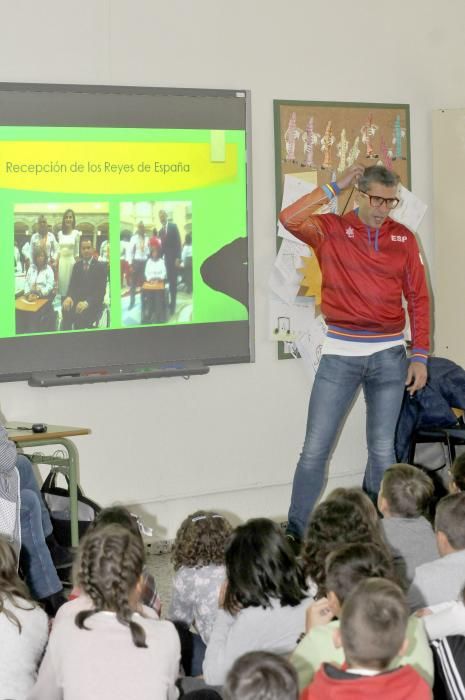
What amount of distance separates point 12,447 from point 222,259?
1817 mm

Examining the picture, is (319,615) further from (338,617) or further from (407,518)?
(407,518)

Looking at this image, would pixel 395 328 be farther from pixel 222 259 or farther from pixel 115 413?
pixel 115 413

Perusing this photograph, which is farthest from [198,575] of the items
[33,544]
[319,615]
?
[33,544]

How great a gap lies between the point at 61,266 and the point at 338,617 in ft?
8.61

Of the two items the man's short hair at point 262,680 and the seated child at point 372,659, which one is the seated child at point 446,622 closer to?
the seated child at point 372,659

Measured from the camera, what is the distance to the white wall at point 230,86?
4582 mm

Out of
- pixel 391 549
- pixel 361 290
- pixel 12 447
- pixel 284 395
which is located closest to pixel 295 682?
pixel 391 549

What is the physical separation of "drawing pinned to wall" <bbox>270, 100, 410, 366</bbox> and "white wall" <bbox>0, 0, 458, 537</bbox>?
0.20ft

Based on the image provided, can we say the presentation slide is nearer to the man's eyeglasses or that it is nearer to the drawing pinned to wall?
the drawing pinned to wall

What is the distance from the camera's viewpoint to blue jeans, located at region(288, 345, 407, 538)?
14.3ft

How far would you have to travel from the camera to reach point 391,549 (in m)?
3.11

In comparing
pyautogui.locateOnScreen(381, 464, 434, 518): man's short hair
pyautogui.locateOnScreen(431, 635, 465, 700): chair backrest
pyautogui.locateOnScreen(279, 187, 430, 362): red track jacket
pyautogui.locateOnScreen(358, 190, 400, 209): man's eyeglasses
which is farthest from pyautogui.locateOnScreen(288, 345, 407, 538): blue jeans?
pyautogui.locateOnScreen(431, 635, 465, 700): chair backrest

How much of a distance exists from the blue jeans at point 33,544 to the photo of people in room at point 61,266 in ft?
3.18

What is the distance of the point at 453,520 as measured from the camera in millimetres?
2801
